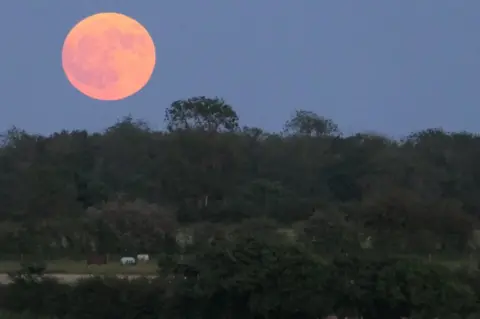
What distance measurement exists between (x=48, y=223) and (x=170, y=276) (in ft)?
74.8

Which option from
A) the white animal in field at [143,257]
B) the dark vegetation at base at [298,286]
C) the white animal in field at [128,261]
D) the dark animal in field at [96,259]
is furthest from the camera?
the dark animal in field at [96,259]

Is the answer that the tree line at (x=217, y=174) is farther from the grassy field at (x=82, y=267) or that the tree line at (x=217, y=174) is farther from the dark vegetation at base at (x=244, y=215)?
the grassy field at (x=82, y=267)

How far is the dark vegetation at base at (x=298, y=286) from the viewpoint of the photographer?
20500 millimetres

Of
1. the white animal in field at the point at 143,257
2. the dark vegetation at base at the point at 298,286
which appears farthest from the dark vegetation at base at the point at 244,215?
the white animal in field at the point at 143,257

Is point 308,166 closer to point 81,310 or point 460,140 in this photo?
point 460,140

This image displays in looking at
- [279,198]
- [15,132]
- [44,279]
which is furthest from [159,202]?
[44,279]

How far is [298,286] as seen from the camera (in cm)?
2055

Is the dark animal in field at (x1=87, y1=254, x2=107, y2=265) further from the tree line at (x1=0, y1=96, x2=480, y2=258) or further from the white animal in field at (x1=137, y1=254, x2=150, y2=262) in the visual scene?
the tree line at (x1=0, y1=96, x2=480, y2=258)

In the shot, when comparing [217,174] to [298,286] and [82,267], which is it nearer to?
[82,267]

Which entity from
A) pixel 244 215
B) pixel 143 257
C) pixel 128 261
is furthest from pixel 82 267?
pixel 244 215

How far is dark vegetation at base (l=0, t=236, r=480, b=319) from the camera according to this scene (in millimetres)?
20500

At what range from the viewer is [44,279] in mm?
23375

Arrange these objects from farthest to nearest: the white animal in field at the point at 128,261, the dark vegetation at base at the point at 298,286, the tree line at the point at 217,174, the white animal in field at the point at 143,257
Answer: the tree line at the point at 217,174 < the white animal in field at the point at 143,257 < the white animal in field at the point at 128,261 < the dark vegetation at base at the point at 298,286

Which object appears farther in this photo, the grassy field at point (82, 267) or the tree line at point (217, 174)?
the tree line at point (217, 174)
